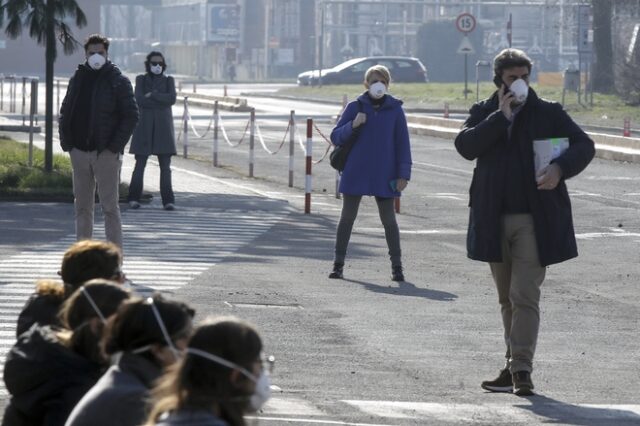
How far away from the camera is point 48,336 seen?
5305mm

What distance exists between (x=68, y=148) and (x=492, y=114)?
5.62m

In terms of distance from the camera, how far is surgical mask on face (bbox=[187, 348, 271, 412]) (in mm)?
3918

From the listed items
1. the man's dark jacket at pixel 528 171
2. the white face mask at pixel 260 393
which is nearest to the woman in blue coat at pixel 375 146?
the man's dark jacket at pixel 528 171

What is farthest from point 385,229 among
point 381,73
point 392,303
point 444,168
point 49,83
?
point 444,168

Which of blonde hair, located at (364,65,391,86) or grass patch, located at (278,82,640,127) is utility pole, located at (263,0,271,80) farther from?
blonde hair, located at (364,65,391,86)

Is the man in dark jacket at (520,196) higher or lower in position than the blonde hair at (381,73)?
lower

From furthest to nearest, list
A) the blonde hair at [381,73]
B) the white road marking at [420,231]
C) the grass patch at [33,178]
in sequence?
the grass patch at [33,178]
the white road marking at [420,231]
the blonde hair at [381,73]

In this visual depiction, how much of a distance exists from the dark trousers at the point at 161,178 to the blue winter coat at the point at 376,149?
18.4 feet

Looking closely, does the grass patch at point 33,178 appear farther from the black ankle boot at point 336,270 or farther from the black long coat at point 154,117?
the black ankle boot at point 336,270

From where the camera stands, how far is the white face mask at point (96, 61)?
44.0 ft

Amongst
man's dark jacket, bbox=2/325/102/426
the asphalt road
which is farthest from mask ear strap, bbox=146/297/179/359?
the asphalt road

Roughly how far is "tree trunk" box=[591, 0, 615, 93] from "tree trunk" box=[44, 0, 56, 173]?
3444cm

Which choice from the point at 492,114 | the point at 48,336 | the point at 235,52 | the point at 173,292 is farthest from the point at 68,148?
the point at 235,52

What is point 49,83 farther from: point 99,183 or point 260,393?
point 260,393
